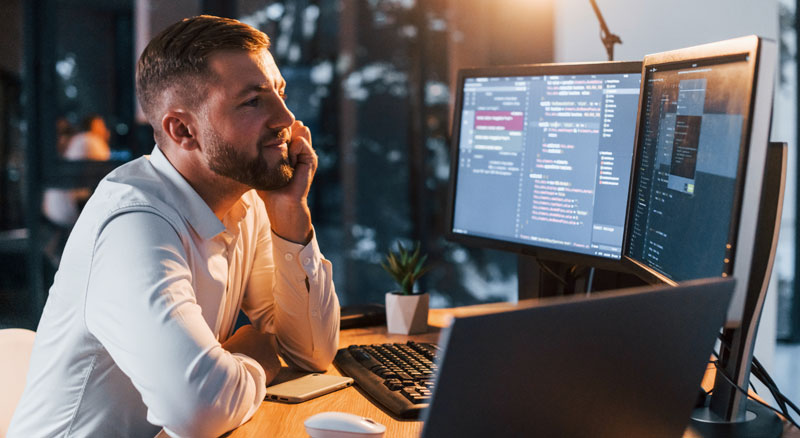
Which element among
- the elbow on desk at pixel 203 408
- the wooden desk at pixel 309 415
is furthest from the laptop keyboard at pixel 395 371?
the elbow on desk at pixel 203 408

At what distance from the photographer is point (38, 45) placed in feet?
10.9

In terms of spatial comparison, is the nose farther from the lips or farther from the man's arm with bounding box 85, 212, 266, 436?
the man's arm with bounding box 85, 212, 266, 436

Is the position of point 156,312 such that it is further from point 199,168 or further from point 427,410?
point 427,410

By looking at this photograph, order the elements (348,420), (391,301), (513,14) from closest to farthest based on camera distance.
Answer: (348,420) < (391,301) < (513,14)

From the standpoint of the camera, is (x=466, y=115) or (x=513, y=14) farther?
(x=513, y=14)

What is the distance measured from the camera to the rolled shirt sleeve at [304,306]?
1.43 meters

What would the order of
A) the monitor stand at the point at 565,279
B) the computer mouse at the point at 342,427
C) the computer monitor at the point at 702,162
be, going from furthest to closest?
the monitor stand at the point at 565,279, the computer mouse at the point at 342,427, the computer monitor at the point at 702,162

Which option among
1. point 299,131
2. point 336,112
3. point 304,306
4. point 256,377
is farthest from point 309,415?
point 336,112

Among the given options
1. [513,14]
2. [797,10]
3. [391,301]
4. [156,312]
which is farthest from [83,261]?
[797,10]

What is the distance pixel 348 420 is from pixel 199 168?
637mm

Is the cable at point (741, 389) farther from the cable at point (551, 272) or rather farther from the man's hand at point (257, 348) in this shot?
the man's hand at point (257, 348)

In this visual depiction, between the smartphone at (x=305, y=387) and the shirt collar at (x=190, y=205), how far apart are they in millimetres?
322

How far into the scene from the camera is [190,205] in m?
1.32

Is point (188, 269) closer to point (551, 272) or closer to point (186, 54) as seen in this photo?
point (186, 54)
